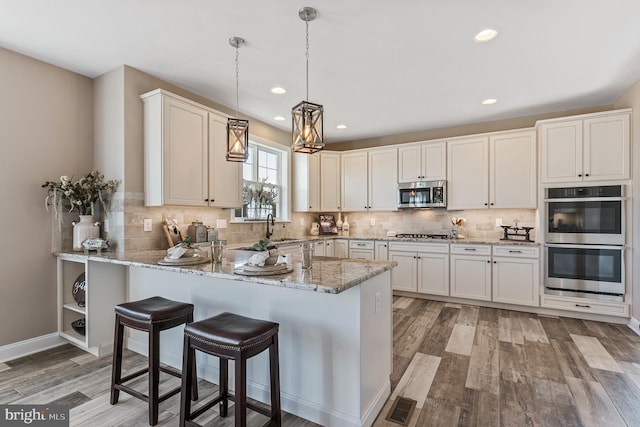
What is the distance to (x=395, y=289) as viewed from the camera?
16.2ft

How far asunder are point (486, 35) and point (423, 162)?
254 centimetres

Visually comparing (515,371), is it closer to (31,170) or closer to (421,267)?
(421,267)

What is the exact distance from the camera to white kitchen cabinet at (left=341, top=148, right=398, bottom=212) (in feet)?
17.2

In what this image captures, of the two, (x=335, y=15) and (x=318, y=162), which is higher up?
(x=335, y=15)

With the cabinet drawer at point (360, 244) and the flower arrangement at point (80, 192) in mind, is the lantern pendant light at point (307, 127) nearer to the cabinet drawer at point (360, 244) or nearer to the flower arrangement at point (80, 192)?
the flower arrangement at point (80, 192)

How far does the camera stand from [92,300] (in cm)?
273

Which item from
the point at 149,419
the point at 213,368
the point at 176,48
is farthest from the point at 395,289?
the point at 176,48

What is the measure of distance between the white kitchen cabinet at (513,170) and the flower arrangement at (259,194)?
324 cm

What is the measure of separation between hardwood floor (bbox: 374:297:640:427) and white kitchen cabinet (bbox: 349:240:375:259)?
4.60 feet

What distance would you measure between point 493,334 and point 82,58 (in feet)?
15.9

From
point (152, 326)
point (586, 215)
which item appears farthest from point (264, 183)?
point (586, 215)

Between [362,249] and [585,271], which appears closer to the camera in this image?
[585,271]

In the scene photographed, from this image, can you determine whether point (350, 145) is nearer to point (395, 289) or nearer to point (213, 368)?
point (395, 289)

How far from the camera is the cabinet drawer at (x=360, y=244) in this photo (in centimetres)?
508
